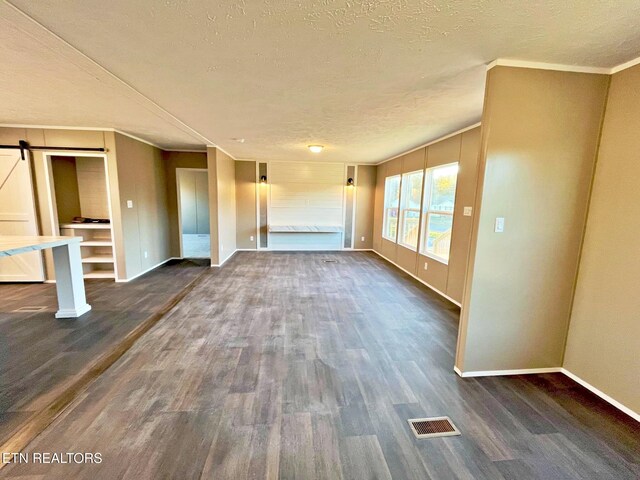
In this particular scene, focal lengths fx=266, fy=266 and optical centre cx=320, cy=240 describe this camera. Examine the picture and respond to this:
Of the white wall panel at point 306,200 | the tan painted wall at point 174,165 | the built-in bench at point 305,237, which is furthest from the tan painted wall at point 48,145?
the built-in bench at point 305,237

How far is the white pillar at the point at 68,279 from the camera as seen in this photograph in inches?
118

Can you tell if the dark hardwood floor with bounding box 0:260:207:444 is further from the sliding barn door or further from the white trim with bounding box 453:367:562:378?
the white trim with bounding box 453:367:562:378

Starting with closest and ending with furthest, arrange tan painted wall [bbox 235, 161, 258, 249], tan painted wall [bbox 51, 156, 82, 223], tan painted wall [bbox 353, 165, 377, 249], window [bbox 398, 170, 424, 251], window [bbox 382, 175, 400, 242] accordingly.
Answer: tan painted wall [bbox 51, 156, 82, 223]
window [bbox 398, 170, 424, 251]
window [bbox 382, 175, 400, 242]
tan painted wall [bbox 235, 161, 258, 249]
tan painted wall [bbox 353, 165, 377, 249]

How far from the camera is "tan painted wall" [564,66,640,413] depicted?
1806 mm

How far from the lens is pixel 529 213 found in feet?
6.80

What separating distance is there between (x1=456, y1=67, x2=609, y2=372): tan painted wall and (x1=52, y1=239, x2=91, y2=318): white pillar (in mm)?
4121

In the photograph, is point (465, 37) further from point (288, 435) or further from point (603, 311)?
point (288, 435)

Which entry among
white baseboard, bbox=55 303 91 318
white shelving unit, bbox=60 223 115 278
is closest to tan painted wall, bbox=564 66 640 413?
white baseboard, bbox=55 303 91 318

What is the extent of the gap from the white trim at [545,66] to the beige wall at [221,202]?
4.67m

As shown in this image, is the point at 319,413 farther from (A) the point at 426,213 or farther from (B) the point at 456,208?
(A) the point at 426,213

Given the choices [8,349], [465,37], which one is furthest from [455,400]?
[8,349]

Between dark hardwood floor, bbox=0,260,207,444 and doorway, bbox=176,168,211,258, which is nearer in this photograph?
dark hardwood floor, bbox=0,260,207,444

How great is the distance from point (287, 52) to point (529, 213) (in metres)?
2.15

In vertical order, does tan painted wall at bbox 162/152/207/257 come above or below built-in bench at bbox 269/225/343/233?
above
